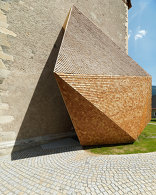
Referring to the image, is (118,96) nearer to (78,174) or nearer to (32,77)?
(78,174)

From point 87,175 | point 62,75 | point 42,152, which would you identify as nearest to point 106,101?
point 62,75

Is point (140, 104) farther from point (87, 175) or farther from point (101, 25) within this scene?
point (101, 25)

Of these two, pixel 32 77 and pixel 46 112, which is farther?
pixel 46 112

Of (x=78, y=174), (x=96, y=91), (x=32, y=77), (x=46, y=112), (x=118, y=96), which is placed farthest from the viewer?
(x=46, y=112)

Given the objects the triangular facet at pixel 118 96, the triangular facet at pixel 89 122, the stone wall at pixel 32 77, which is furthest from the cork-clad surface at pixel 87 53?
the stone wall at pixel 32 77

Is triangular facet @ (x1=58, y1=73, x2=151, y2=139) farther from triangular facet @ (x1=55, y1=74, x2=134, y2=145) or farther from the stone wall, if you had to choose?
the stone wall

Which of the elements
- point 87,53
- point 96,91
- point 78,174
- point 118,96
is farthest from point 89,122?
point 87,53

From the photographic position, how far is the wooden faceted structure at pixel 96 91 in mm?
4574

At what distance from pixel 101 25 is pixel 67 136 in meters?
9.54

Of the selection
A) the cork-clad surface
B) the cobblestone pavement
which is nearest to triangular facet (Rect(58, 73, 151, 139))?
the cork-clad surface

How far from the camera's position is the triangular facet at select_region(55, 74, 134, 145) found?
14.9ft

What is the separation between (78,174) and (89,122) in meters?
1.96

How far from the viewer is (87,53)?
Answer: 5.76 m

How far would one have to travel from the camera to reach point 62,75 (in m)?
4.22
